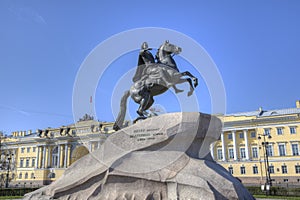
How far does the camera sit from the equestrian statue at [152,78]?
402 inches

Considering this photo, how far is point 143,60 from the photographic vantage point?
36.7ft

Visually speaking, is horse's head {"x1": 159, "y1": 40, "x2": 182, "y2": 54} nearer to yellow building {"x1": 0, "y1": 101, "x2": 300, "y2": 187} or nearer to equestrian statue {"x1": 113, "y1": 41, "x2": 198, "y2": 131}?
equestrian statue {"x1": 113, "y1": 41, "x2": 198, "y2": 131}

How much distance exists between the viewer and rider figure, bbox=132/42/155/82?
10.9 m

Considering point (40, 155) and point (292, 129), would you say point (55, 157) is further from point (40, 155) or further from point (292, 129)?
point (292, 129)

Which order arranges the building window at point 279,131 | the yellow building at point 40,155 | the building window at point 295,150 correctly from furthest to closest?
the yellow building at point 40,155 → the building window at point 279,131 → the building window at point 295,150

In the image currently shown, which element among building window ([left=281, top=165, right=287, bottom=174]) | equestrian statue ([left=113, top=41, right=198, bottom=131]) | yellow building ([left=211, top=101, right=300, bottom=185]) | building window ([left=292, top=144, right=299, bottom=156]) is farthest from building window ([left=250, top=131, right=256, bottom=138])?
equestrian statue ([left=113, top=41, right=198, bottom=131])

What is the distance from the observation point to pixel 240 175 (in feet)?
175

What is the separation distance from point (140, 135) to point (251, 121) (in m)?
49.2

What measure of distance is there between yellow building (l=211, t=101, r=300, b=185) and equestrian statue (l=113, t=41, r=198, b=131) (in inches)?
1617

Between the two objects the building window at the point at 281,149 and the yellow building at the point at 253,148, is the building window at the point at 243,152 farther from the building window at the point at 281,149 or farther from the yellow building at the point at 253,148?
the building window at the point at 281,149

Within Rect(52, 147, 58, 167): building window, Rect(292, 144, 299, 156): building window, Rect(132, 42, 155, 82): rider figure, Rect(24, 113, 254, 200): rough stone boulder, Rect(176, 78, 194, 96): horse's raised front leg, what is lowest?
Rect(24, 113, 254, 200): rough stone boulder

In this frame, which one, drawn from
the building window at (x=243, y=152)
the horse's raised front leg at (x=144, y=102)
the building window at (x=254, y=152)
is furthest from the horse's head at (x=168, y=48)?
the building window at (x=243, y=152)

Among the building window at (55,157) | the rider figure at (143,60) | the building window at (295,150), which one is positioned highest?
the building window at (55,157)

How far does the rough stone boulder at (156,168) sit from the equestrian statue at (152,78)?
150 cm
